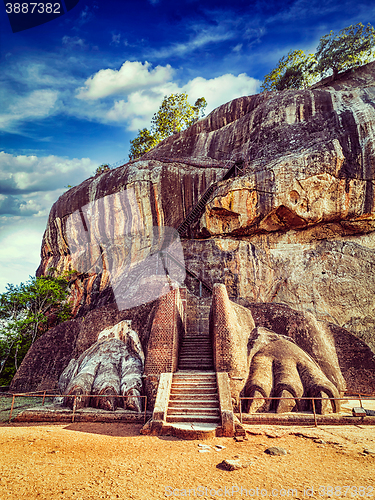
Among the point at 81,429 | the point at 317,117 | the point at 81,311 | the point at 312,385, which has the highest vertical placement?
the point at 317,117

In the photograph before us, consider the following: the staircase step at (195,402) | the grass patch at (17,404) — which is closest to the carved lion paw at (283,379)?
the staircase step at (195,402)

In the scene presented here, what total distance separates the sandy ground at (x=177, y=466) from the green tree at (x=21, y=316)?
1057 cm

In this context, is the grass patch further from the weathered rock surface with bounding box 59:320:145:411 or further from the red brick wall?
the red brick wall

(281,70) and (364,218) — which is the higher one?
(281,70)

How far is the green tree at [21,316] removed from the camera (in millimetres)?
15586

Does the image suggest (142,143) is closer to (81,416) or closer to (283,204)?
(283,204)

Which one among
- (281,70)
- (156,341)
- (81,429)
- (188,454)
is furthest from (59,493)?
(281,70)

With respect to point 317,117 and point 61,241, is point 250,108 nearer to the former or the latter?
point 317,117

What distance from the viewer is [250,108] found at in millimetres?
23094

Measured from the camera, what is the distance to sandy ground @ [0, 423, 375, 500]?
3.71 m

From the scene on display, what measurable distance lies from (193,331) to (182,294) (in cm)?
152

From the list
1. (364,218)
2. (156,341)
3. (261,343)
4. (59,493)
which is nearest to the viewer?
(59,493)

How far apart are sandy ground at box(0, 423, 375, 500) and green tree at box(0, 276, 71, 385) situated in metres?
10.6

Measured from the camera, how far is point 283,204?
17.9m
